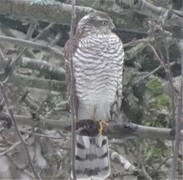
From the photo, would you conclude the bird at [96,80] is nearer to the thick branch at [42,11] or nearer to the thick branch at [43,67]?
the thick branch at [42,11]

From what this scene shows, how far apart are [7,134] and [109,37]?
1058 millimetres

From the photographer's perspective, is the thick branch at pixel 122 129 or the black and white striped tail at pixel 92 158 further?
the black and white striped tail at pixel 92 158

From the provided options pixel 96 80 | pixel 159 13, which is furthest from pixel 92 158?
pixel 159 13

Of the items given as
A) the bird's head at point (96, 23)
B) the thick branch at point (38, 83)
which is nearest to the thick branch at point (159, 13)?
the bird's head at point (96, 23)

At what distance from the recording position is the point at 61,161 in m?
3.56

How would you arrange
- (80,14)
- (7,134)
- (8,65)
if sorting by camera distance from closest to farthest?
(8,65)
(80,14)
(7,134)

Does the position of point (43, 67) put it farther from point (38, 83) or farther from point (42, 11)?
point (42, 11)

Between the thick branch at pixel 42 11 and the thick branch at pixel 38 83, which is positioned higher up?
the thick branch at pixel 42 11

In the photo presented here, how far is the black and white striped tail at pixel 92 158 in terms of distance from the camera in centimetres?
313

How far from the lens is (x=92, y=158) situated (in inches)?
126

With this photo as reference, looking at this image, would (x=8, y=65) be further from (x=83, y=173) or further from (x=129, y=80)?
(x=129, y=80)

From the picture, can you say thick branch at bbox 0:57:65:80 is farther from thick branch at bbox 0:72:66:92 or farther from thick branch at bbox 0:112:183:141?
Result: thick branch at bbox 0:112:183:141

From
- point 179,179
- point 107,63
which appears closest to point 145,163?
point 179,179

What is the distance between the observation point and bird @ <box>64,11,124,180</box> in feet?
10.2
